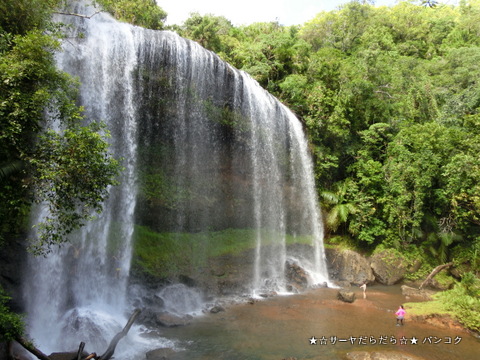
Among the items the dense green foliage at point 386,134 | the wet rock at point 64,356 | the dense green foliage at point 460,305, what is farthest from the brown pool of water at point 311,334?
the dense green foliage at point 386,134

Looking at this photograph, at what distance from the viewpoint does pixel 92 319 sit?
365 inches

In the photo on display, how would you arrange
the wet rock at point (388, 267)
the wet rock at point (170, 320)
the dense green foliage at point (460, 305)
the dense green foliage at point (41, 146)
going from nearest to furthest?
the dense green foliage at point (41, 146)
the wet rock at point (170, 320)
the dense green foliage at point (460, 305)
the wet rock at point (388, 267)

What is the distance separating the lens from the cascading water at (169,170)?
34.1 feet

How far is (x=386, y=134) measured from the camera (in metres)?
19.8

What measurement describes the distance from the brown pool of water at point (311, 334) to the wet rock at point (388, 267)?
3650 mm

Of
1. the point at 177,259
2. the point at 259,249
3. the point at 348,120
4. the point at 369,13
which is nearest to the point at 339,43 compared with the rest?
the point at 369,13

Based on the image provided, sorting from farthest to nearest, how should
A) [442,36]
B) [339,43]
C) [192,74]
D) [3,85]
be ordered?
1. [442,36]
2. [339,43]
3. [192,74]
4. [3,85]

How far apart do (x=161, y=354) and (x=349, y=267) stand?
37.7 ft

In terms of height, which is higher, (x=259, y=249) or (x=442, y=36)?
(x=442, y=36)

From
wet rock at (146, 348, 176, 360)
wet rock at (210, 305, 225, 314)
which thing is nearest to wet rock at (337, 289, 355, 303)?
wet rock at (210, 305, 225, 314)

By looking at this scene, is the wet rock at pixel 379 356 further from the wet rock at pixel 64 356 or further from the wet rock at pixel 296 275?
the wet rock at pixel 296 275

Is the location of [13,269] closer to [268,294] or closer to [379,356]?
[268,294]

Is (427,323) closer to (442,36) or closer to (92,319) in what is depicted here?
(92,319)

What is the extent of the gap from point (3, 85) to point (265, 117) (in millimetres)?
12248
